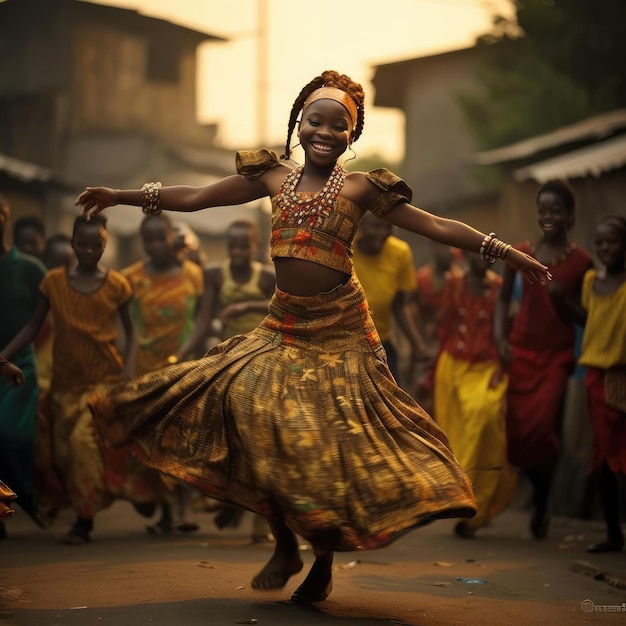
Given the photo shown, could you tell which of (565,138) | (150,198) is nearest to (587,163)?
(565,138)

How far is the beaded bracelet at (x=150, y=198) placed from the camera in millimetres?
6883

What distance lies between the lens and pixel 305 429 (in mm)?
6320

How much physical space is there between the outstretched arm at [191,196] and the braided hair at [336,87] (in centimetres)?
24

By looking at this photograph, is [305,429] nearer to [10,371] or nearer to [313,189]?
[313,189]

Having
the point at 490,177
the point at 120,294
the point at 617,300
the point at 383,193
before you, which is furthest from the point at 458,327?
the point at 490,177

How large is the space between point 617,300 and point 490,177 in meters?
20.9

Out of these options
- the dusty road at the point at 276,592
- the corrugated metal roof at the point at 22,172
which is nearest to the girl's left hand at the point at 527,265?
the dusty road at the point at 276,592

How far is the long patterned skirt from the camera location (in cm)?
615

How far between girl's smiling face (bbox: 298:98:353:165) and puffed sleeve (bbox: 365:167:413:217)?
22 cm

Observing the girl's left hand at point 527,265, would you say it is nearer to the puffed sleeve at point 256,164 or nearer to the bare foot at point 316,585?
the puffed sleeve at point 256,164

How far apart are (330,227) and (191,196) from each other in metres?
0.75

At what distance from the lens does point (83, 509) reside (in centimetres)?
934

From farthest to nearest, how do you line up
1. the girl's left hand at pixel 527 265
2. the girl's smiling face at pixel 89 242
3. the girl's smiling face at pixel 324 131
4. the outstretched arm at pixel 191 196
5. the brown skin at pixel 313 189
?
the girl's smiling face at pixel 89 242 < the outstretched arm at pixel 191 196 < the girl's smiling face at pixel 324 131 < the brown skin at pixel 313 189 < the girl's left hand at pixel 527 265

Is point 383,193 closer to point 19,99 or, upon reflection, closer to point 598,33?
point 598,33
